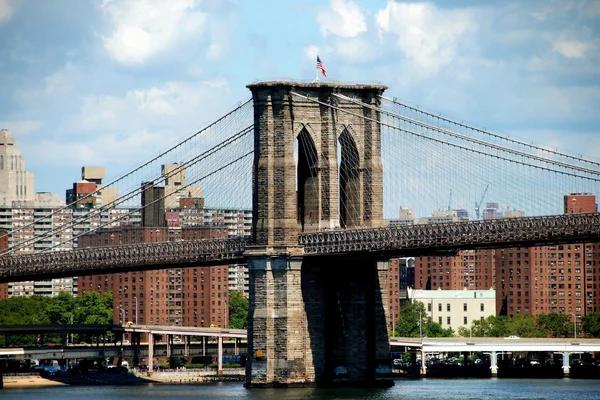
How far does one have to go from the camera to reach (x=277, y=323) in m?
137

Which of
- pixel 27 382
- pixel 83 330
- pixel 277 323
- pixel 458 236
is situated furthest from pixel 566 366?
pixel 458 236

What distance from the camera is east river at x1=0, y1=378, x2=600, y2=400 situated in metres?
132

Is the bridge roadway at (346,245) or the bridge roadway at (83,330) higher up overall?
the bridge roadway at (346,245)

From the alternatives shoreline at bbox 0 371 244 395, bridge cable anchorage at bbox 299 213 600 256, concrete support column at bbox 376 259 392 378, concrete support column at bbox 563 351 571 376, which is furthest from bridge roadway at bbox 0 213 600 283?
concrete support column at bbox 563 351 571 376

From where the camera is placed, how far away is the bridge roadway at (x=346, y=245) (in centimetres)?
12500

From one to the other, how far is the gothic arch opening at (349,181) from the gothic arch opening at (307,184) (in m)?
2.61

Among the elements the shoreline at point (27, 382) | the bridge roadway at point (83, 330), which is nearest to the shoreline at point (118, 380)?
the shoreline at point (27, 382)

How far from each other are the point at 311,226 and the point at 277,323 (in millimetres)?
7815

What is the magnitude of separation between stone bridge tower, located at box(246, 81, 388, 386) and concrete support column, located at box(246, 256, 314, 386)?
7 cm

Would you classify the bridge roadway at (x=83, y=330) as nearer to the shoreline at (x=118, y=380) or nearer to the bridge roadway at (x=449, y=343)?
the bridge roadway at (x=449, y=343)

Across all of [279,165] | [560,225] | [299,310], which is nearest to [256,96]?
[279,165]

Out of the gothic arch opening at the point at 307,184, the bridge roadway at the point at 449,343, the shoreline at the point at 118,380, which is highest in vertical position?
the gothic arch opening at the point at 307,184

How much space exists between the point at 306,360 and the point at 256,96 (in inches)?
715

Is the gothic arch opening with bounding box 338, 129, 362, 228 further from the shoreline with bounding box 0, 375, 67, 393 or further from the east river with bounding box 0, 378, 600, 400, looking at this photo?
the shoreline with bounding box 0, 375, 67, 393
